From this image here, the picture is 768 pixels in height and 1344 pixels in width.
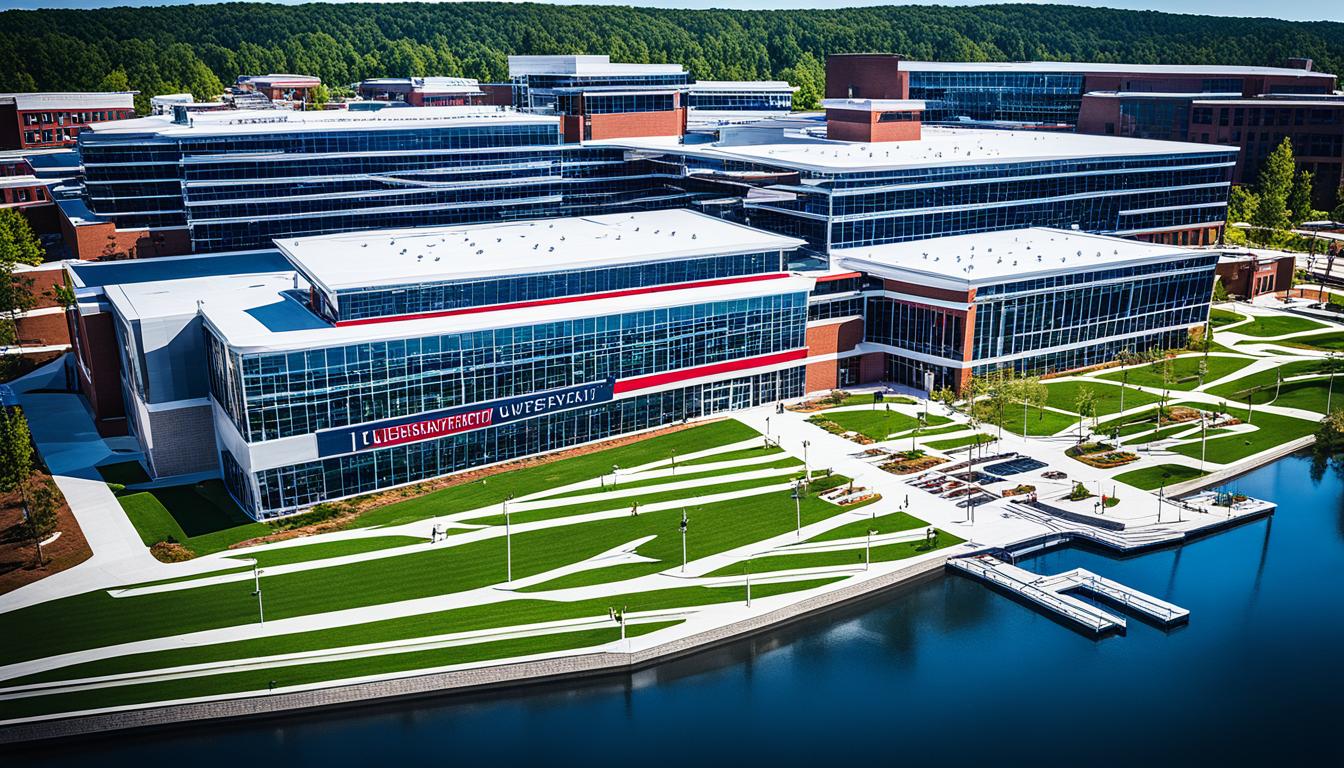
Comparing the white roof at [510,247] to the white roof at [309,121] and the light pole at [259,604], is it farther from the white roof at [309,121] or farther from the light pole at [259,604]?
the light pole at [259,604]

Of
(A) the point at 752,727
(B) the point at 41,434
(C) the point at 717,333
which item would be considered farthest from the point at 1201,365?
(B) the point at 41,434

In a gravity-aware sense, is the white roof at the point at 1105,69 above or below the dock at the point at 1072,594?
above


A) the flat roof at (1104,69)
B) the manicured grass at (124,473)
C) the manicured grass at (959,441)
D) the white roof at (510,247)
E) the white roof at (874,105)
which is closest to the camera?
the manicured grass at (124,473)

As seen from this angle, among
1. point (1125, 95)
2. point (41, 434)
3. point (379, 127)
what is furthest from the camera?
point (1125, 95)

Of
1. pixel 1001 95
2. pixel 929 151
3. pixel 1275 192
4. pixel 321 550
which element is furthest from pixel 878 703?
pixel 1001 95

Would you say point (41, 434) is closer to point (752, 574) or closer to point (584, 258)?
point (584, 258)

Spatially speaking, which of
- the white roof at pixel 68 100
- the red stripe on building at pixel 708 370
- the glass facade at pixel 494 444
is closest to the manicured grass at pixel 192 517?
the glass facade at pixel 494 444

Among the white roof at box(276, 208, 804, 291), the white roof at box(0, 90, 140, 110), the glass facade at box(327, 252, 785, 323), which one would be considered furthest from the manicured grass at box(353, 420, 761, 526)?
the white roof at box(0, 90, 140, 110)
